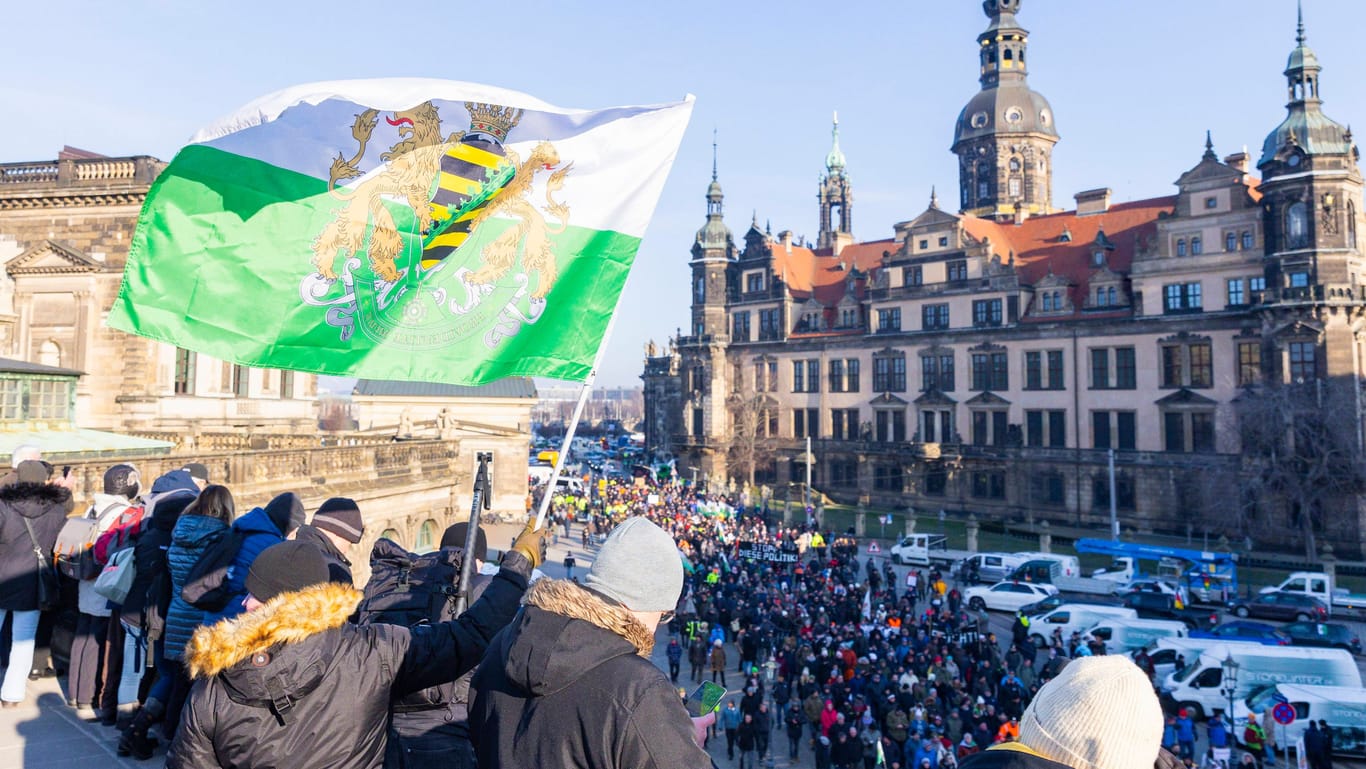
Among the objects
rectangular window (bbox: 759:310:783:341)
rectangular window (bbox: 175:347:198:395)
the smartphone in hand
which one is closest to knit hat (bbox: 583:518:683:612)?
the smartphone in hand

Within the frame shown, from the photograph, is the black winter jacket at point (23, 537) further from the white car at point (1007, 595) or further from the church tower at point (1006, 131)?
the church tower at point (1006, 131)

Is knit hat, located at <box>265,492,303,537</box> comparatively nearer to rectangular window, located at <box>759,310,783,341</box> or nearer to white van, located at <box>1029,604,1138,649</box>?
white van, located at <box>1029,604,1138,649</box>

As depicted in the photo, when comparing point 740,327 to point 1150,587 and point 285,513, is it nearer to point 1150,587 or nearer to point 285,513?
point 1150,587

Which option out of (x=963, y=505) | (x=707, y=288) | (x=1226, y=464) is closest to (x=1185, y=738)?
(x=1226, y=464)

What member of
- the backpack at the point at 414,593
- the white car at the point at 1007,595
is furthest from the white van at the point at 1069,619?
the backpack at the point at 414,593

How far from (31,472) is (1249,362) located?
168ft

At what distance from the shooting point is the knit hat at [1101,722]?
2.63 metres

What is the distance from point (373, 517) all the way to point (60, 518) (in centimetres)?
1061

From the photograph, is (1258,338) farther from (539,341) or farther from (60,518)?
(60,518)

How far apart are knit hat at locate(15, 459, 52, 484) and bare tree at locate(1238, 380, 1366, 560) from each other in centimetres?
4539

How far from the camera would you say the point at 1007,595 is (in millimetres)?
30969

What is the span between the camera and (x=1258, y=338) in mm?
45188

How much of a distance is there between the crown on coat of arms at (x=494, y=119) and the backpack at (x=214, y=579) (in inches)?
168

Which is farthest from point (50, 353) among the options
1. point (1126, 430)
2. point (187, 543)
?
point (1126, 430)
